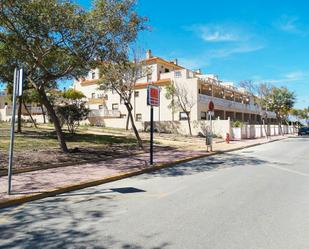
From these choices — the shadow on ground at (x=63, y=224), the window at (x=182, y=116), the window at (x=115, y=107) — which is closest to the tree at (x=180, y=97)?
the window at (x=182, y=116)

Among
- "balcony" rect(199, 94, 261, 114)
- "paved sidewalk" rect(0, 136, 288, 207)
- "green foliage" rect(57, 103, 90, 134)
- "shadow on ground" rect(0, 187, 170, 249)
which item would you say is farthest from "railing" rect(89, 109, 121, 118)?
"shadow on ground" rect(0, 187, 170, 249)

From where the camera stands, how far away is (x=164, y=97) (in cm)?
4391

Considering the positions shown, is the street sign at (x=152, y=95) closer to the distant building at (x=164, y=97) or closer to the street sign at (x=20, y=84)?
the street sign at (x=20, y=84)

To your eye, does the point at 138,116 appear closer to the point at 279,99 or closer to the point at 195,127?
the point at 195,127

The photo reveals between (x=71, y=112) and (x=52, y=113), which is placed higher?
(x=71, y=112)

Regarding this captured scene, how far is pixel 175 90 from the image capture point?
40.6m

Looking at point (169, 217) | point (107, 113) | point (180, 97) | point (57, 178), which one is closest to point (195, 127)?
point (180, 97)

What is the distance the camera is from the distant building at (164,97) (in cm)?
4159

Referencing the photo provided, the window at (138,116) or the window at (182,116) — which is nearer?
the window at (182,116)

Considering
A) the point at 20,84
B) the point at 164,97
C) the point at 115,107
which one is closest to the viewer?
the point at 20,84

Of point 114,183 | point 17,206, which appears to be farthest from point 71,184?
point 17,206

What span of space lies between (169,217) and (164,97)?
38.2 m

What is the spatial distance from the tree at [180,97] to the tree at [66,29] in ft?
81.6

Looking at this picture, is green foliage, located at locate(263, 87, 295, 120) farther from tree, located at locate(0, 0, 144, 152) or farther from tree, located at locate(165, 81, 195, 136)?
tree, located at locate(0, 0, 144, 152)
